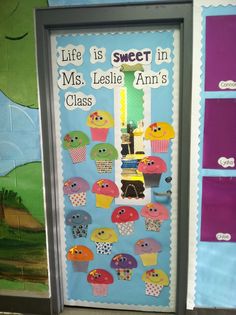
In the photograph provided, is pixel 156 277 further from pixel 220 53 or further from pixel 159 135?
pixel 220 53

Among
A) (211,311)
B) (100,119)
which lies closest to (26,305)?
(211,311)

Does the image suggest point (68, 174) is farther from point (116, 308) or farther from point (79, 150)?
point (116, 308)

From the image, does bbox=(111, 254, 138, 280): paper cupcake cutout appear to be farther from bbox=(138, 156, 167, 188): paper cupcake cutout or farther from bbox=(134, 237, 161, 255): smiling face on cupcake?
bbox=(138, 156, 167, 188): paper cupcake cutout

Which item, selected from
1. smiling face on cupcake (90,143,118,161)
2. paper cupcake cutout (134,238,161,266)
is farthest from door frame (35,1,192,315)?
smiling face on cupcake (90,143,118,161)

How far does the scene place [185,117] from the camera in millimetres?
1537

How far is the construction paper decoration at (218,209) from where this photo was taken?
1576 mm

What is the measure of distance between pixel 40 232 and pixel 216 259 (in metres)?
1.06

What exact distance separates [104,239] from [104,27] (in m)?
1.25

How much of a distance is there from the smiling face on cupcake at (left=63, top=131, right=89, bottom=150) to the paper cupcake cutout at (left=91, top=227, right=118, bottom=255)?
54cm

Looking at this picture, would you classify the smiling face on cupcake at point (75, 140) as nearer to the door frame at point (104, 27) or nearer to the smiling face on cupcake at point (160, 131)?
the door frame at point (104, 27)

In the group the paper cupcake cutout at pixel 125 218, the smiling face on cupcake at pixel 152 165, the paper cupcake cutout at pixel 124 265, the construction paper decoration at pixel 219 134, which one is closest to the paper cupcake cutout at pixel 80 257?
the paper cupcake cutout at pixel 124 265

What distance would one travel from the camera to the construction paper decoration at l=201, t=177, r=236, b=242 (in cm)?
158

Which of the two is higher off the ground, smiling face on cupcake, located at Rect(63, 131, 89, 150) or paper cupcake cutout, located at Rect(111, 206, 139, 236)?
smiling face on cupcake, located at Rect(63, 131, 89, 150)

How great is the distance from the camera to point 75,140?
1704 millimetres
